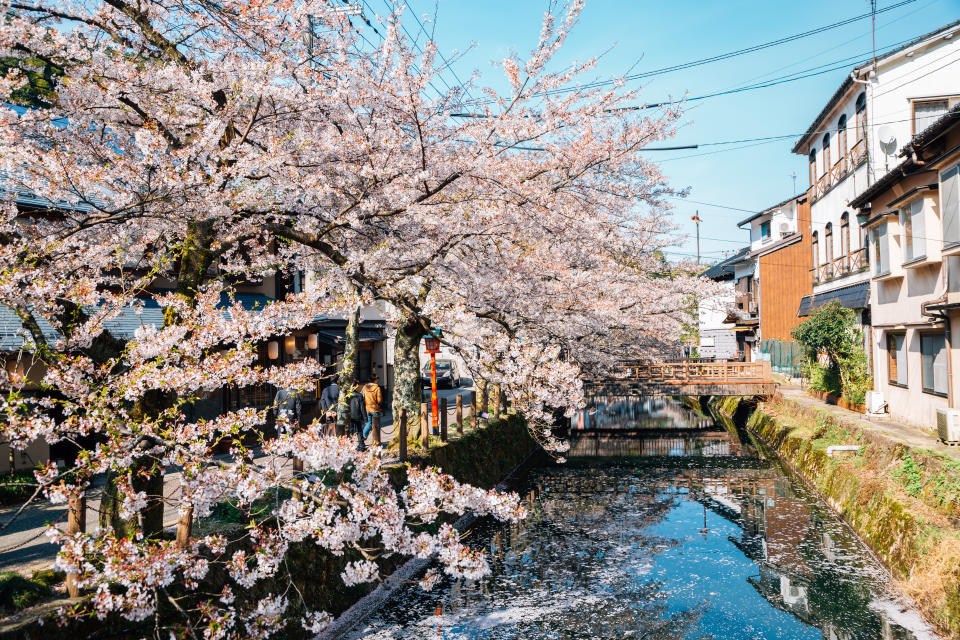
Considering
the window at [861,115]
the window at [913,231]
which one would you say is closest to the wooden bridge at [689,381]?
the window at [861,115]

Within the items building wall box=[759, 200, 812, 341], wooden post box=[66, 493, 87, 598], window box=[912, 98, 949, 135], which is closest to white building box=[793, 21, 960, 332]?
window box=[912, 98, 949, 135]

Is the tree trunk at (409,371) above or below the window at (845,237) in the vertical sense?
below

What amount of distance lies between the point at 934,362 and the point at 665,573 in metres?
9.99

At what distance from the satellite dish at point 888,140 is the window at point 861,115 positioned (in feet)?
2.33

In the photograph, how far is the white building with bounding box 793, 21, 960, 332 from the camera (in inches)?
848

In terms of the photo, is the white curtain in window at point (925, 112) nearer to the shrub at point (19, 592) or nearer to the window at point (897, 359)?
the window at point (897, 359)

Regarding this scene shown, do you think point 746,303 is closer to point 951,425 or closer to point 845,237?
point 845,237

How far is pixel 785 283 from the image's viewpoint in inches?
1511

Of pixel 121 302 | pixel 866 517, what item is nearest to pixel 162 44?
pixel 121 302

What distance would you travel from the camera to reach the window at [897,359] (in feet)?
61.0

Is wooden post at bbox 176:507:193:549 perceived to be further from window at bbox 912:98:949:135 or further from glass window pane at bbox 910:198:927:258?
window at bbox 912:98:949:135

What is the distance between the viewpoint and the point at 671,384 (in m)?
30.8

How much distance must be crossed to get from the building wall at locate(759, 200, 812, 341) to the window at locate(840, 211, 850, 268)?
1245cm

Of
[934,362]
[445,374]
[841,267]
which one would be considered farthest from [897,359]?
[445,374]
